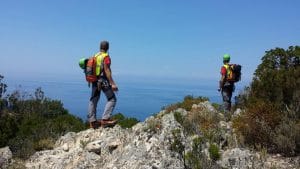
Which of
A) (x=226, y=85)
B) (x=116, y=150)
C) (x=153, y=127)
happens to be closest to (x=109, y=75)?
(x=153, y=127)

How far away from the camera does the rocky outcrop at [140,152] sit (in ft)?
24.3

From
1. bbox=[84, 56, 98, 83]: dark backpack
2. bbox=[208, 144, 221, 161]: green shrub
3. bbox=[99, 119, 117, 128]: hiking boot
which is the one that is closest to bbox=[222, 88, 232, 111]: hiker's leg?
bbox=[99, 119, 117, 128]: hiking boot

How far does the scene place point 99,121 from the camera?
396 inches

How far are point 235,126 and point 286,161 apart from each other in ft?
5.71

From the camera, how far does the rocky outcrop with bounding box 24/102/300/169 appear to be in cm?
741

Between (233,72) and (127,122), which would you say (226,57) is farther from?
(127,122)

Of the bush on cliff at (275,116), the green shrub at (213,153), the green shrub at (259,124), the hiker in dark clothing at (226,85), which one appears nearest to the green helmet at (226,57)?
the hiker in dark clothing at (226,85)

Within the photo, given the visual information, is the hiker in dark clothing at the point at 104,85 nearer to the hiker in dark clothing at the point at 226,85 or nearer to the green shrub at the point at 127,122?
the green shrub at the point at 127,122

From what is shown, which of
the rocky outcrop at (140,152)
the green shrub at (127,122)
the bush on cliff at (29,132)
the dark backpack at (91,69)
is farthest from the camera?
the green shrub at (127,122)

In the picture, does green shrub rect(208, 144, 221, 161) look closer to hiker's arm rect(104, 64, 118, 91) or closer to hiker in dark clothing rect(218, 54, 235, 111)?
hiker's arm rect(104, 64, 118, 91)

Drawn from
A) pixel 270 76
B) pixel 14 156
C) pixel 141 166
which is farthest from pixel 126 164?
pixel 270 76

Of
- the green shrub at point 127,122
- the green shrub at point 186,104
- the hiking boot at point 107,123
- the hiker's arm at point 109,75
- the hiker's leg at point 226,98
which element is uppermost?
the hiker's arm at point 109,75

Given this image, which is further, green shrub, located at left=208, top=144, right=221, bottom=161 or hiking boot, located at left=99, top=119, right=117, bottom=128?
hiking boot, located at left=99, top=119, right=117, bottom=128

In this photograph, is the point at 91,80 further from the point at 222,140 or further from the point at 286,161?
the point at 286,161
